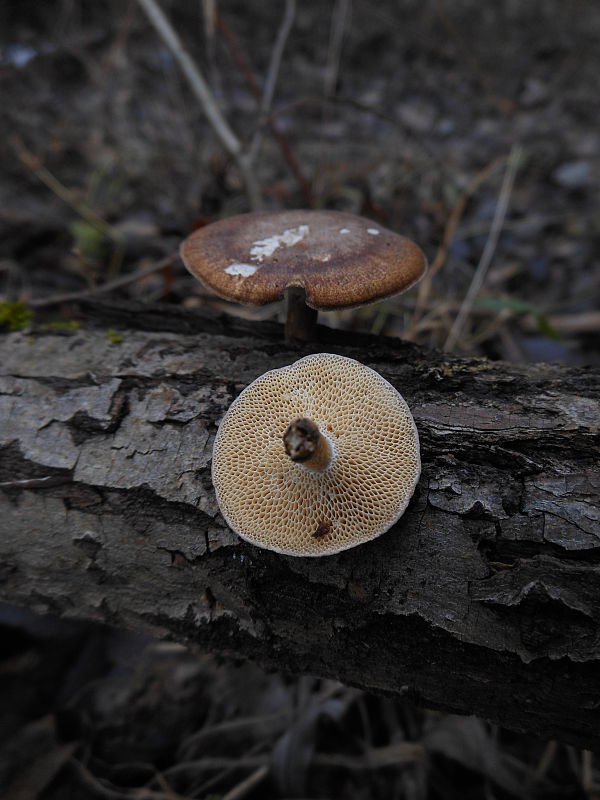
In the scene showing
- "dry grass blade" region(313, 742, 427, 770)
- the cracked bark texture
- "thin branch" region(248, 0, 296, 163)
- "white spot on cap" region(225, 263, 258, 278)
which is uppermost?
"thin branch" region(248, 0, 296, 163)

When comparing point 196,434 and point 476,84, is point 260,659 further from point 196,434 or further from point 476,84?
point 476,84

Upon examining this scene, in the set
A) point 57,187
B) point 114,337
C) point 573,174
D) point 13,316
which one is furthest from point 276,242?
point 573,174

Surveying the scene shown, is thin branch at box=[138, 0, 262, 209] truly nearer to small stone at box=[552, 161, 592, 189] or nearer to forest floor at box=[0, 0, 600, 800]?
forest floor at box=[0, 0, 600, 800]

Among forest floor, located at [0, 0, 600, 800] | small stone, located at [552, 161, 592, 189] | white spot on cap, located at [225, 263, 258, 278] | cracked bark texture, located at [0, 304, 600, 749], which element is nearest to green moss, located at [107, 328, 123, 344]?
cracked bark texture, located at [0, 304, 600, 749]

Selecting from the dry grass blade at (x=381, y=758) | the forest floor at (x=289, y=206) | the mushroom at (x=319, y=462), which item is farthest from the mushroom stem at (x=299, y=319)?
the dry grass blade at (x=381, y=758)

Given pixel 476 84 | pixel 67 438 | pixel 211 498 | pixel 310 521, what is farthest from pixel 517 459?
pixel 476 84

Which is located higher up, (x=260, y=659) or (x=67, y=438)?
(x=67, y=438)
